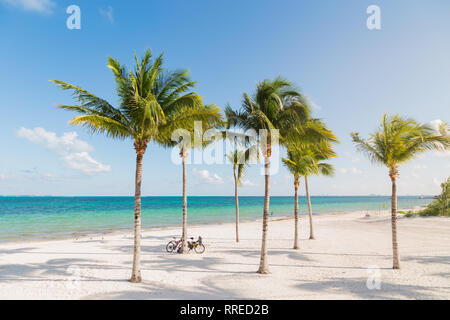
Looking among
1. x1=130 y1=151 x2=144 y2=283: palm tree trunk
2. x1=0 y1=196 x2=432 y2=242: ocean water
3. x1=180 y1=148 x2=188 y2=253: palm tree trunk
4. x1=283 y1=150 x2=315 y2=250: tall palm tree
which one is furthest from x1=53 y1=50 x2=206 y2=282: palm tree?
x1=0 y1=196 x2=432 y2=242: ocean water

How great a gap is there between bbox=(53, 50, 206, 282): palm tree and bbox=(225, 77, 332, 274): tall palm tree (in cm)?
259

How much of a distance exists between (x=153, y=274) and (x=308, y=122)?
30.5ft

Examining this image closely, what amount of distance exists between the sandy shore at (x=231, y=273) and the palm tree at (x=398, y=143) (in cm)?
242

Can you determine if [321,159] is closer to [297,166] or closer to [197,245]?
[297,166]

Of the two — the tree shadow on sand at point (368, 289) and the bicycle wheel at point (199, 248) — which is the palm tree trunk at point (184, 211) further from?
the tree shadow on sand at point (368, 289)

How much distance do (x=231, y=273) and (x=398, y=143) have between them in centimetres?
918

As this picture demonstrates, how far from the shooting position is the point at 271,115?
10789 millimetres

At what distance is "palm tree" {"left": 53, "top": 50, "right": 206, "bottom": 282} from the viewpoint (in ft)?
29.6

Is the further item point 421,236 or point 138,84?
point 421,236

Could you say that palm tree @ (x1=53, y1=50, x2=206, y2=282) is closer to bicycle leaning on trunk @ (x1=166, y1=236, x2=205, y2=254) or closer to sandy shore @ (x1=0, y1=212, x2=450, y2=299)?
sandy shore @ (x1=0, y1=212, x2=450, y2=299)

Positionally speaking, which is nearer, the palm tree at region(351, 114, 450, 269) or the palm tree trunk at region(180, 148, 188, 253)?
the palm tree at region(351, 114, 450, 269)

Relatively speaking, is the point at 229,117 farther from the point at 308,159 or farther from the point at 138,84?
the point at 308,159
